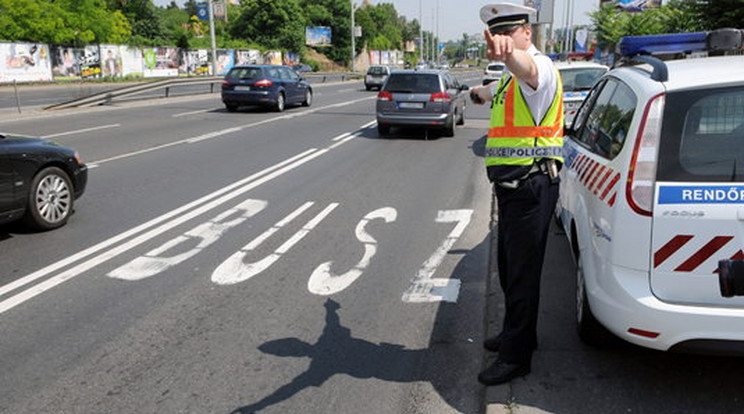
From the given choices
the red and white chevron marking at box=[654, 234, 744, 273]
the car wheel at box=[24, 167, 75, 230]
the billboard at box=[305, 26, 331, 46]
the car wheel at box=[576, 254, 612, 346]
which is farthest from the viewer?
the billboard at box=[305, 26, 331, 46]

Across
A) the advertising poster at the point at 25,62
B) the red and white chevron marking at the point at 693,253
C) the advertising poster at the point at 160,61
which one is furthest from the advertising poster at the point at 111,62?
the red and white chevron marking at the point at 693,253

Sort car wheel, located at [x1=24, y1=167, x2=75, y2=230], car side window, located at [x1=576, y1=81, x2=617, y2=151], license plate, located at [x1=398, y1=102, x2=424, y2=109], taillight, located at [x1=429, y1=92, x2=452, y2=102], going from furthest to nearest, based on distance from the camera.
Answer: license plate, located at [x1=398, y1=102, x2=424, y2=109]
taillight, located at [x1=429, y1=92, x2=452, y2=102]
car wheel, located at [x1=24, y1=167, x2=75, y2=230]
car side window, located at [x1=576, y1=81, x2=617, y2=151]

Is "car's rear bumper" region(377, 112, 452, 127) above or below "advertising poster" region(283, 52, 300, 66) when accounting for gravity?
below

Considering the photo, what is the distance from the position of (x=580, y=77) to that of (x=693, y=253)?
10.3 metres

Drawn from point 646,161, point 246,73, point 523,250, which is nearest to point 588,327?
point 523,250

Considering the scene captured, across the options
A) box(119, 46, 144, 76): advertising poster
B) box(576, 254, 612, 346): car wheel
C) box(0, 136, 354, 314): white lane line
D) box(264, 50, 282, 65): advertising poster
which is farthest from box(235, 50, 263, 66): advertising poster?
box(576, 254, 612, 346): car wheel

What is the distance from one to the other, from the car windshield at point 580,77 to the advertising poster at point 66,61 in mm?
38226

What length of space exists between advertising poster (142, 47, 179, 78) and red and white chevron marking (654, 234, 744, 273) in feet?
168

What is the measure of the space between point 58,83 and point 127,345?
4112 centimetres

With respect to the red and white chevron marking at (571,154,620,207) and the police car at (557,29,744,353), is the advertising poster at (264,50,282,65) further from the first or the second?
the police car at (557,29,744,353)

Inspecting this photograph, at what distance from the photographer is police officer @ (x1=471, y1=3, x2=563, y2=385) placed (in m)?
3.09

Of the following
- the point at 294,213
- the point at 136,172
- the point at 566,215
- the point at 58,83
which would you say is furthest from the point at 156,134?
the point at 58,83

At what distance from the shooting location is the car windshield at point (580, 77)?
40.8 ft

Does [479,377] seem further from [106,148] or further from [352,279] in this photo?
[106,148]
